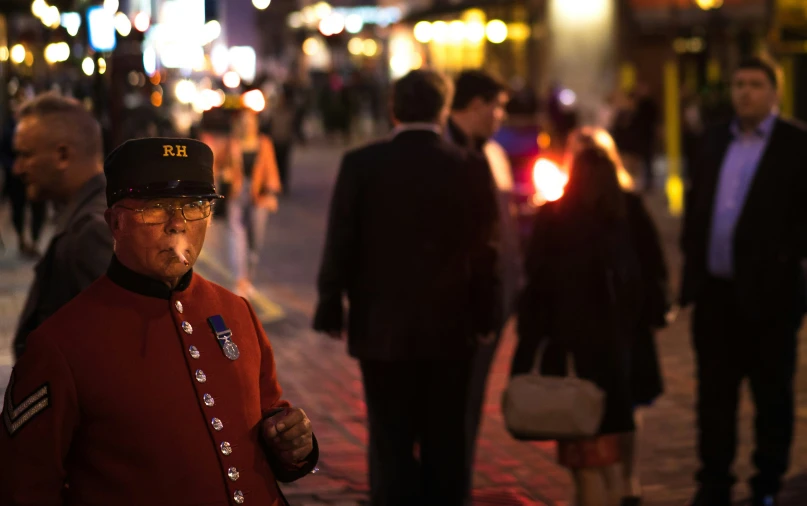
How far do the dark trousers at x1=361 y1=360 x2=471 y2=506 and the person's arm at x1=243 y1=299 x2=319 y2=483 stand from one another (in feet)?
6.99

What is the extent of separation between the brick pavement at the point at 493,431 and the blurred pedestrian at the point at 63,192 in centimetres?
265

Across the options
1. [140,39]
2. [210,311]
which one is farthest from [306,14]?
[210,311]

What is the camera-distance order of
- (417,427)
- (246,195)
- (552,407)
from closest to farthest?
(417,427) < (552,407) < (246,195)

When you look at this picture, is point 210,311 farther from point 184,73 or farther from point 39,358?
point 184,73

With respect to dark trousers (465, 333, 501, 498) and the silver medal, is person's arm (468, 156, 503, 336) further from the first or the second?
the silver medal

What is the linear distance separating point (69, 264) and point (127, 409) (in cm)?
113

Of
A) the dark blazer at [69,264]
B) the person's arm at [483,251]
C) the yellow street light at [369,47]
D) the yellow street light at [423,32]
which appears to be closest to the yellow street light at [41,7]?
the person's arm at [483,251]

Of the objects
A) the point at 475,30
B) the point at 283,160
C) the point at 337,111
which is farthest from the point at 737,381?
Answer: the point at 337,111

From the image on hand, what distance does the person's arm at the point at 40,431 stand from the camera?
247cm

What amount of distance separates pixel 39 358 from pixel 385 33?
2260 centimetres

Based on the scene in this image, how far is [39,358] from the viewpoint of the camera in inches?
98.7

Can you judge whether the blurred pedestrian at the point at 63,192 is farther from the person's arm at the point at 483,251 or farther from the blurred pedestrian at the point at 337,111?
the blurred pedestrian at the point at 337,111

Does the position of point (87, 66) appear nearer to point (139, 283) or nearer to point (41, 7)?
point (41, 7)

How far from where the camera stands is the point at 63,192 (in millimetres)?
3902
